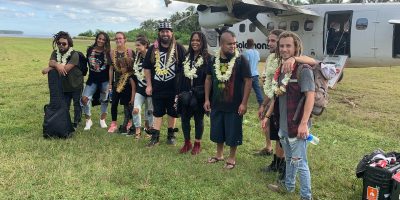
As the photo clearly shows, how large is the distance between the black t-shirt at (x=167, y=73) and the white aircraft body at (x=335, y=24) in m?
4.16

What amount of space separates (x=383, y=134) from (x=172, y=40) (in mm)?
4631

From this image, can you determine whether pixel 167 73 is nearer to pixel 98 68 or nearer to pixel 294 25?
pixel 98 68

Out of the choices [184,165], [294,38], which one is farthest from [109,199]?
[294,38]

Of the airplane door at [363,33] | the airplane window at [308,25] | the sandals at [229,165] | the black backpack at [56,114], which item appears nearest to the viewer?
the sandals at [229,165]

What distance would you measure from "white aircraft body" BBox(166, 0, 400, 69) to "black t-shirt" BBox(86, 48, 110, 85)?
3.45 m

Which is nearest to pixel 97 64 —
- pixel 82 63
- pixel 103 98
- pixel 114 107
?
pixel 82 63

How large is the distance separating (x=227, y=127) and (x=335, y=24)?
7.64 metres

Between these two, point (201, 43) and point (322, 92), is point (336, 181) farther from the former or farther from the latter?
point (201, 43)

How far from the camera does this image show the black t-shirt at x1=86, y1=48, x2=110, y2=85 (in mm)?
7137

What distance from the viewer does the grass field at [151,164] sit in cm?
459

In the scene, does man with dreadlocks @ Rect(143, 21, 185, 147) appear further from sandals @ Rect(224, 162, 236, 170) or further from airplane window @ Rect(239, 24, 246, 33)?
airplane window @ Rect(239, 24, 246, 33)

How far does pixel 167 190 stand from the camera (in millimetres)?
4629

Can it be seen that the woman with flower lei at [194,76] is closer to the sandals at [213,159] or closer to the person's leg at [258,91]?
the sandals at [213,159]

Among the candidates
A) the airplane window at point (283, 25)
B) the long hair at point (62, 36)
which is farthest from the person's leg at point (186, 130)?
the airplane window at point (283, 25)
